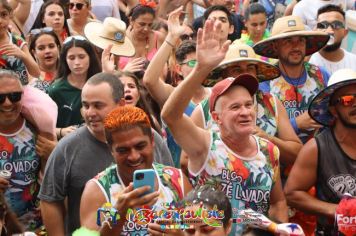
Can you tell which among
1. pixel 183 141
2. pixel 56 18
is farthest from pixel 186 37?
pixel 183 141

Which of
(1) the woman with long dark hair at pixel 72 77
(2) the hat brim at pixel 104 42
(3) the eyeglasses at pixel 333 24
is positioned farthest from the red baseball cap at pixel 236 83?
(3) the eyeglasses at pixel 333 24

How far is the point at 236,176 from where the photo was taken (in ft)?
17.4

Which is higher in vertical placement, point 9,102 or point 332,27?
point 332,27

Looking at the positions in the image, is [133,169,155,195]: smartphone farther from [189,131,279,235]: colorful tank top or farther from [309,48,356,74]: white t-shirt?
[309,48,356,74]: white t-shirt

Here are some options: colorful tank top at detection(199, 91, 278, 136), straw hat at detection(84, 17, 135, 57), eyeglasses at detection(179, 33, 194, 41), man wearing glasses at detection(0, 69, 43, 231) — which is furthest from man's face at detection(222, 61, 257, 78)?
eyeglasses at detection(179, 33, 194, 41)

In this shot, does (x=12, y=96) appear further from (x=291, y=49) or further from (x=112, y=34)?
(x=112, y=34)

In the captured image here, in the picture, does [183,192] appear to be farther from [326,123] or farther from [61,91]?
[61,91]

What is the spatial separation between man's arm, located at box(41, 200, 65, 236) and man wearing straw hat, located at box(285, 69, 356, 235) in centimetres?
150

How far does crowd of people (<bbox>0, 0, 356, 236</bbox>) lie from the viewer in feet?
14.9

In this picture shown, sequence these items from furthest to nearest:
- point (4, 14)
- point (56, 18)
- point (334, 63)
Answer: point (56, 18) → point (334, 63) → point (4, 14)

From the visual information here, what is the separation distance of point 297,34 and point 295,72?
15.0 inches

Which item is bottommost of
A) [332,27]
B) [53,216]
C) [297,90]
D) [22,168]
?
[53,216]

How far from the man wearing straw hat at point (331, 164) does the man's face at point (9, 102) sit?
6.10 ft

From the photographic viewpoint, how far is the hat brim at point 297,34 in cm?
749
